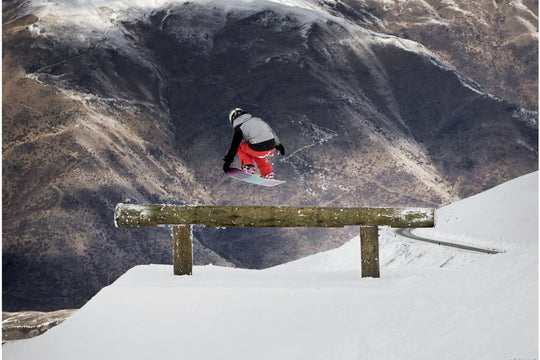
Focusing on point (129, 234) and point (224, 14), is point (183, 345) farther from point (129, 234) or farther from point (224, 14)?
point (224, 14)

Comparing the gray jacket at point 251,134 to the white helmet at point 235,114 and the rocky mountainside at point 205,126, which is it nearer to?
the white helmet at point 235,114

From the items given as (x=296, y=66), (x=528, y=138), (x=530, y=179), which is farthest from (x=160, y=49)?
(x=530, y=179)

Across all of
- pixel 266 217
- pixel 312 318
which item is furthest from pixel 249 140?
pixel 312 318

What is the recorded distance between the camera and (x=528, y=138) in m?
51.5

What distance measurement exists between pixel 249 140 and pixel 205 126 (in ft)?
131

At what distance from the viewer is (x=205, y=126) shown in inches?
1917

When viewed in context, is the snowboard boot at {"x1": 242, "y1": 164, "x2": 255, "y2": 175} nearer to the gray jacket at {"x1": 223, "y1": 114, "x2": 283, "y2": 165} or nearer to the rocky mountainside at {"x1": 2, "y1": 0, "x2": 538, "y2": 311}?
the gray jacket at {"x1": 223, "y1": 114, "x2": 283, "y2": 165}

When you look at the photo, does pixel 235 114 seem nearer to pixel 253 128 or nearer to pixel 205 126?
pixel 253 128

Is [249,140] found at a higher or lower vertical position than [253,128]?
lower

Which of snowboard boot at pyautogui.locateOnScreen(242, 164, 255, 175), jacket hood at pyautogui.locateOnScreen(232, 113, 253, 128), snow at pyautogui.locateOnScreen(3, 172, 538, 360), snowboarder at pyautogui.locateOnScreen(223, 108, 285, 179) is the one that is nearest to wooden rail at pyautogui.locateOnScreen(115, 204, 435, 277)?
snow at pyautogui.locateOnScreen(3, 172, 538, 360)

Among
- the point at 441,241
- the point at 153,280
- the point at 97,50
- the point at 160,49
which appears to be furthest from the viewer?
the point at 160,49

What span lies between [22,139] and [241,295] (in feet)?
122

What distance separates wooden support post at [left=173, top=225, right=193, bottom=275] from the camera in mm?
8352

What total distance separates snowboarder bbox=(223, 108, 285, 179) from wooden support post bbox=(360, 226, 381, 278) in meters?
1.59
